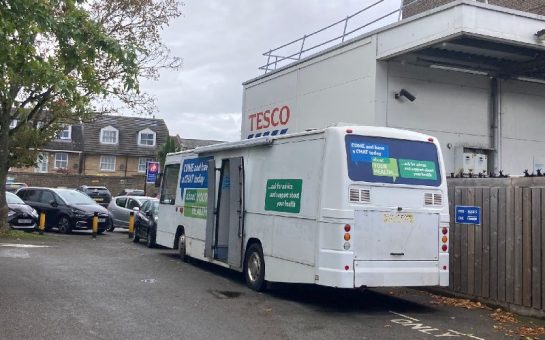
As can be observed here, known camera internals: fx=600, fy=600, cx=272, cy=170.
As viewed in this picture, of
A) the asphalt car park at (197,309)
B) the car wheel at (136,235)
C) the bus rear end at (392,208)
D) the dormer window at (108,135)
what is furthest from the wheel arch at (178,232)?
the dormer window at (108,135)

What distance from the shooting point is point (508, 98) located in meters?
14.5

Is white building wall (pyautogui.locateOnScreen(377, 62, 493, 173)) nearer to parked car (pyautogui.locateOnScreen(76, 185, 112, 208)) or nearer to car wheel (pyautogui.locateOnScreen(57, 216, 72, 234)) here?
car wheel (pyautogui.locateOnScreen(57, 216, 72, 234))

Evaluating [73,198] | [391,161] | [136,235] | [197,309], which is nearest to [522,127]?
[391,161]

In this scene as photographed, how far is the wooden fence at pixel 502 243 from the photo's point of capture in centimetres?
925

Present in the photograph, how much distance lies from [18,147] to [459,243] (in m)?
17.7

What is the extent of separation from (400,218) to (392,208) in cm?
21

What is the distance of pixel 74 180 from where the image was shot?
4716cm

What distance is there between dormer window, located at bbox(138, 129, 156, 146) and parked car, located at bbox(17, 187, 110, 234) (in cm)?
3833

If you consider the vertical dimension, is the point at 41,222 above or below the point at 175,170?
below

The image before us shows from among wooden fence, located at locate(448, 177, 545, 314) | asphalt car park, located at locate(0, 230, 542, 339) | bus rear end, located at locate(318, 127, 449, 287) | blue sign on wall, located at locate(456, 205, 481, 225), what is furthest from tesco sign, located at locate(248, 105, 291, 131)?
bus rear end, located at locate(318, 127, 449, 287)

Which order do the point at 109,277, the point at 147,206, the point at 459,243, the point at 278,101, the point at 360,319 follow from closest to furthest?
1. the point at 360,319
2. the point at 459,243
3. the point at 109,277
4. the point at 278,101
5. the point at 147,206

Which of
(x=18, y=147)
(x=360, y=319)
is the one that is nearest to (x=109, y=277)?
(x=360, y=319)

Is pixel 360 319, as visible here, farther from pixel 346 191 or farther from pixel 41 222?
pixel 41 222

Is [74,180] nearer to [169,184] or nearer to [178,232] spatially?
[169,184]
